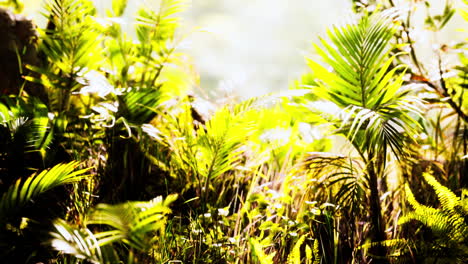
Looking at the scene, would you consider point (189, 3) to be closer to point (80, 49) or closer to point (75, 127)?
point (80, 49)

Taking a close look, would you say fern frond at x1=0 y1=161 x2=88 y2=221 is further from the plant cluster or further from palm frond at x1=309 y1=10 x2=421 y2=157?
palm frond at x1=309 y1=10 x2=421 y2=157

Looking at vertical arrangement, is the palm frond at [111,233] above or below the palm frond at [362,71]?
below

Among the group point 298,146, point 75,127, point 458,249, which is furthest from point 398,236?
point 75,127

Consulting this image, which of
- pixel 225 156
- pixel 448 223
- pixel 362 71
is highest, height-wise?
pixel 362 71

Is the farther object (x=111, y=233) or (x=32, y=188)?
(x=32, y=188)

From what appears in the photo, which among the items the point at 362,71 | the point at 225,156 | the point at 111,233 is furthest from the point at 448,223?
the point at 111,233

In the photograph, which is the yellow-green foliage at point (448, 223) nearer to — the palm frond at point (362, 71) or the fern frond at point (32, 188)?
the palm frond at point (362, 71)

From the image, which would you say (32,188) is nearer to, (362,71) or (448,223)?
(362,71)

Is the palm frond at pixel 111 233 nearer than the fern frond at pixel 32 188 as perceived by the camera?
Yes

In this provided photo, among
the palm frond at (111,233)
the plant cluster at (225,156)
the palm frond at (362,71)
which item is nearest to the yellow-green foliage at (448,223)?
the plant cluster at (225,156)

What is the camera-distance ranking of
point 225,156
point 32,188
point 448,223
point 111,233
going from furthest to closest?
point 225,156
point 448,223
point 32,188
point 111,233

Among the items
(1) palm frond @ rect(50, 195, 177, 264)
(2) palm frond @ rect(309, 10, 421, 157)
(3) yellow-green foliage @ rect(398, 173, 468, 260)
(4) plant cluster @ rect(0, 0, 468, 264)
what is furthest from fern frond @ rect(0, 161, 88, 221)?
(3) yellow-green foliage @ rect(398, 173, 468, 260)

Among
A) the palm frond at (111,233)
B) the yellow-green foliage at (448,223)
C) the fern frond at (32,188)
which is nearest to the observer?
the palm frond at (111,233)

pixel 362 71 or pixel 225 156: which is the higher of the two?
A: pixel 362 71
